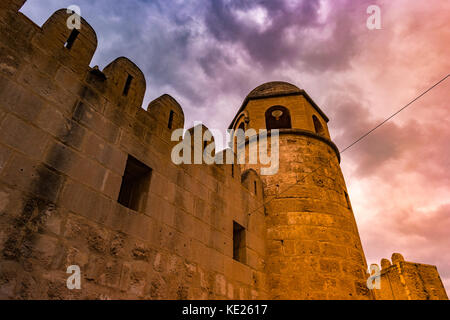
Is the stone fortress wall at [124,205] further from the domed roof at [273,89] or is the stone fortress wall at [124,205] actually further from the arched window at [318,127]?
the domed roof at [273,89]

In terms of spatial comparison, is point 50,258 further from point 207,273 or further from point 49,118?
point 207,273

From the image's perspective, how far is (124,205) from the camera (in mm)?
4395

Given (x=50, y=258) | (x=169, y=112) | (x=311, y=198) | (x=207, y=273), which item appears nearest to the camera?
(x=50, y=258)

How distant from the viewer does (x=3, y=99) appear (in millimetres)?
2799

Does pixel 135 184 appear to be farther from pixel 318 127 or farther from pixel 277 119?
pixel 277 119

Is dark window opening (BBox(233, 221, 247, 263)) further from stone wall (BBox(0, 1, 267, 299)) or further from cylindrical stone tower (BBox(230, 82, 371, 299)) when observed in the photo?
cylindrical stone tower (BBox(230, 82, 371, 299))

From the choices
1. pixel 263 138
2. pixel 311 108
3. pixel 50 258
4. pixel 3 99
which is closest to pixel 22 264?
pixel 50 258

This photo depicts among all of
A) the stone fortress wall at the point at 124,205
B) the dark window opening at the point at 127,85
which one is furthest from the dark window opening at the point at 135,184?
the dark window opening at the point at 127,85

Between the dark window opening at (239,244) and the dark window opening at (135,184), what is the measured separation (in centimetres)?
225

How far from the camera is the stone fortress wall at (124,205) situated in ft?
8.82

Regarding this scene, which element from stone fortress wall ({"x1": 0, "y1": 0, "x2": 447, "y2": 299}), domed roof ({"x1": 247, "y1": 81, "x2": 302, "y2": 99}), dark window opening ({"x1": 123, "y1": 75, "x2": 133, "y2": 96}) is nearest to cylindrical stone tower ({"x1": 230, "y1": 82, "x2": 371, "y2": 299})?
stone fortress wall ({"x1": 0, "y1": 0, "x2": 447, "y2": 299})

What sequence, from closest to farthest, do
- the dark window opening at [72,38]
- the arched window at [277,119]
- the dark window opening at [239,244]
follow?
1. the dark window opening at [72,38]
2. the dark window opening at [239,244]
3. the arched window at [277,119]

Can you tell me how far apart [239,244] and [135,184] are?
2.53 meters
